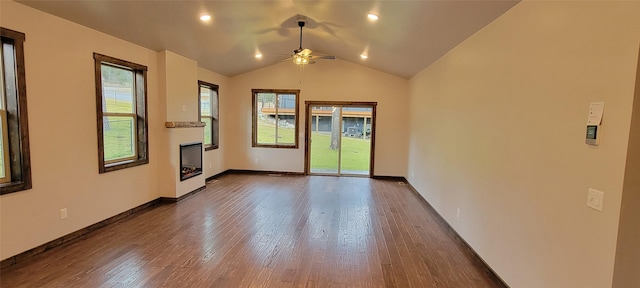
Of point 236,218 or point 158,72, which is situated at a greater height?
point 158,72

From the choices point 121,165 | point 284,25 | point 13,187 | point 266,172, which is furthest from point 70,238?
point 266,172

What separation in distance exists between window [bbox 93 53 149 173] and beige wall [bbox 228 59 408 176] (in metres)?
3.06

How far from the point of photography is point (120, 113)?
165 inches

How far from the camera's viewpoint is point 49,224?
3.10 m

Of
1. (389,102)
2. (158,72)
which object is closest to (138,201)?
(158,72)

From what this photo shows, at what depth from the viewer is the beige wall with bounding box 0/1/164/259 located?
111 inches

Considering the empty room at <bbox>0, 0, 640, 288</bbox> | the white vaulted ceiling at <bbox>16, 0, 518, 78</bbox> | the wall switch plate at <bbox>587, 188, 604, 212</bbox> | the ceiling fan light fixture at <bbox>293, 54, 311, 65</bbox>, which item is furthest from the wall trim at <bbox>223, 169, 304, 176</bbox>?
the wall switch plate at <bbox>587, 188, 604, 212</bbox>

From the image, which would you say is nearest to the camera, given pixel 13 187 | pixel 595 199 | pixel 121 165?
pixel 595 199

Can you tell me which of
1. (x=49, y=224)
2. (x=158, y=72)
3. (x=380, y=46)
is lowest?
(x=49, y=224)

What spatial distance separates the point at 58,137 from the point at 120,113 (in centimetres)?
108

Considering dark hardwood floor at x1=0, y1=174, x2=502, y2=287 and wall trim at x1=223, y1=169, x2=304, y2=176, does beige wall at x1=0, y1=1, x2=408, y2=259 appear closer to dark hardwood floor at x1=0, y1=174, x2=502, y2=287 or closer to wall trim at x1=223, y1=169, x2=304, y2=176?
dark hardwood floor at x1=0, y1=174, x2=502, y2=287

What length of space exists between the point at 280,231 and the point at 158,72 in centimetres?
327

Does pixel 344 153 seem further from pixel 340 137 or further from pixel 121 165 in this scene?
pixel 121 165

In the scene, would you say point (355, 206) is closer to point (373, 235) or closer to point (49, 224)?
point (373, 235)
